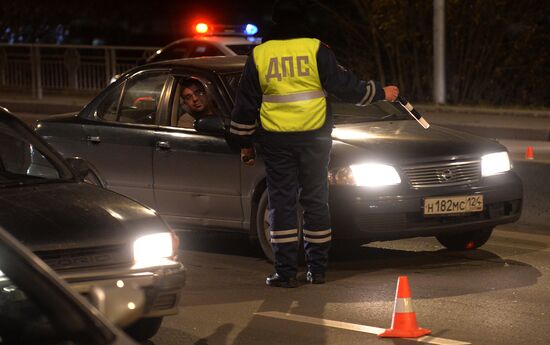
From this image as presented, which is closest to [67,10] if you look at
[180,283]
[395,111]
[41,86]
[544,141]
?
[41,86]

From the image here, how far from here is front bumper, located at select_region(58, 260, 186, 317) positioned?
6059 mm

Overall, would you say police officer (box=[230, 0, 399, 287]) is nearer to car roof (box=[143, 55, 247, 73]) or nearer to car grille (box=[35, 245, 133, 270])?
car roof (box=[143, 55, 247, 73])

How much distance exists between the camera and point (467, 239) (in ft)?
32.9

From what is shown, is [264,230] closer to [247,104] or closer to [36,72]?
[247,104]

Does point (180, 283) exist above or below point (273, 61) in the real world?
below

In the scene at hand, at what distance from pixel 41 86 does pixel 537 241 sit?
1844 cm

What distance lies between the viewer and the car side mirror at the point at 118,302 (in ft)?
13.6

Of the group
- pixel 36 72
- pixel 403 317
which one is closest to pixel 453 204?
pixel 403 317

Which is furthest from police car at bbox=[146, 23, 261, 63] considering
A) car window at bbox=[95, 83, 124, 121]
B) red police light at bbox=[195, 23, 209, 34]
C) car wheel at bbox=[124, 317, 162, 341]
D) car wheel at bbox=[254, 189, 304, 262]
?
car wheel at bbox=[124, 317, 162, 341]

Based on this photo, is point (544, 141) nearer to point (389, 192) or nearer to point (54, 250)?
point (389, 192)

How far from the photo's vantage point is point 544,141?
19.3m

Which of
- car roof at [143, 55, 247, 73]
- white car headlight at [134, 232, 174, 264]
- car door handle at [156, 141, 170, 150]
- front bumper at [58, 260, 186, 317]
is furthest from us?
car roof at [143, 55, 247, 73]

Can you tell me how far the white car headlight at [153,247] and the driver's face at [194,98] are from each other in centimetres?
325

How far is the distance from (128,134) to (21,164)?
0.91m
